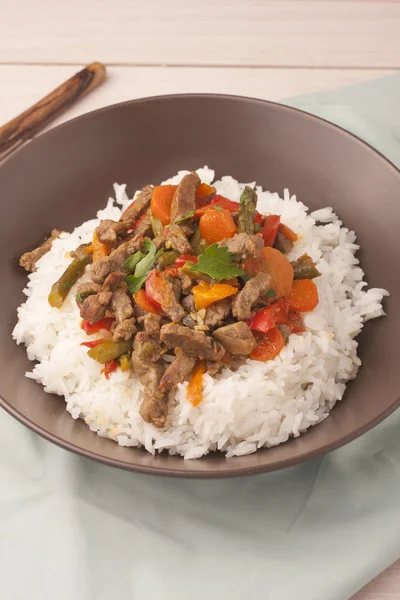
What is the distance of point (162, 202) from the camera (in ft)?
15.2

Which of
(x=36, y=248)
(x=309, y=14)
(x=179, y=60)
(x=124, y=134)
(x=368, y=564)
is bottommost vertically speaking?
(x=36, y=248)

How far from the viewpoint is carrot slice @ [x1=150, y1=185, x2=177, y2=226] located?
4.61m

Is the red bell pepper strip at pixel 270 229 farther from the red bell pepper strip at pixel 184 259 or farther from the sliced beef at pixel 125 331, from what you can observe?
the sliced beef at pixel 125 331

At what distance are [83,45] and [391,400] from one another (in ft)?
16.3

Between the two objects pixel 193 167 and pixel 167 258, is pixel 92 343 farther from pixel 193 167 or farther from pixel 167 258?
pixel 193 167

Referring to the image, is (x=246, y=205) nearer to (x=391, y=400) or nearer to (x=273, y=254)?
(x=273, y=254)

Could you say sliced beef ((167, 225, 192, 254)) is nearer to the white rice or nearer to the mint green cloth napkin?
the white rice

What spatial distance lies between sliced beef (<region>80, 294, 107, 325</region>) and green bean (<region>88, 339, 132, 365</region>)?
16 cm

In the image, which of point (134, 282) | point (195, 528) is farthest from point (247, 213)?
point (195, 528)

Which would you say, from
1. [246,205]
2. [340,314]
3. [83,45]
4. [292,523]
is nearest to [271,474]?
[292,523]

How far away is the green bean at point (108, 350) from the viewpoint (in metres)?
4.13

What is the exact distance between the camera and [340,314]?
4477 mm

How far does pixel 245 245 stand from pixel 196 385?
0.83 m

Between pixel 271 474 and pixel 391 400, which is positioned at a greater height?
pixel 391 400
